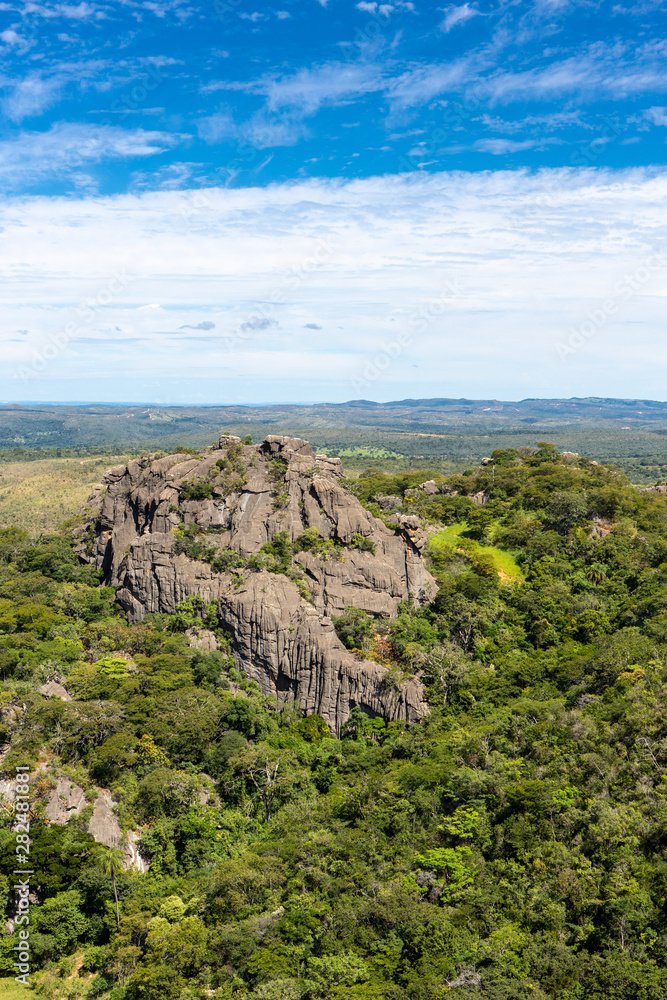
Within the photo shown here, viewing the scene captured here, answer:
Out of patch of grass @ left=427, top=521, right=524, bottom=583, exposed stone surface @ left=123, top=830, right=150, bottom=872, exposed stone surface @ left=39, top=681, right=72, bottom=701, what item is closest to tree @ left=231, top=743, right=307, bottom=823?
exposed stone surface @ left=123, top=830, right=150, bottom=872

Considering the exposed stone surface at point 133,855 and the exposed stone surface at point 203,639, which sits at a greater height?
the exposed stone surface at point 203,639

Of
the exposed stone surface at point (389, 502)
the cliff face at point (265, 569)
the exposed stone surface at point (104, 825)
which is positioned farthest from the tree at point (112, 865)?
the exposed stone surface at point (389, 502)

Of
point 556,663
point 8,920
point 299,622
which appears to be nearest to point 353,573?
point 299,622

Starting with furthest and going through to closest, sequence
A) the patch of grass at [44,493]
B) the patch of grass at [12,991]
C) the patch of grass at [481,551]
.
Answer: the patch of grass at [44,493] → the patch of grass at [481,551] → the patch of grass at [12,991]

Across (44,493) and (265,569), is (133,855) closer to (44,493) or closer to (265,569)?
(265,569)

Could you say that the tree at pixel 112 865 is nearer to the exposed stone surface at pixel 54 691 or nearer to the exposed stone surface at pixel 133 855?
the exposed stone surface at pixel 133 855

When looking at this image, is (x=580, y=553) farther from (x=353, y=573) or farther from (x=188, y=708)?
(x=188, y=708)
